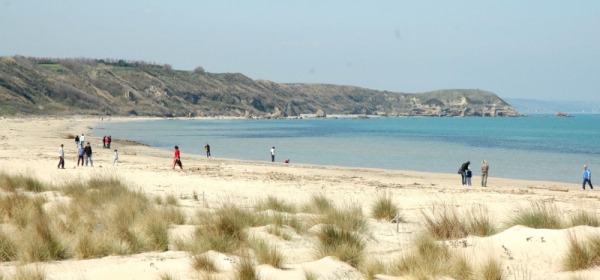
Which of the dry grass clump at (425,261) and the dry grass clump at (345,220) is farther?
the dry grass clump at (345,220)

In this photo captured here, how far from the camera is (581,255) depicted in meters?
7.04

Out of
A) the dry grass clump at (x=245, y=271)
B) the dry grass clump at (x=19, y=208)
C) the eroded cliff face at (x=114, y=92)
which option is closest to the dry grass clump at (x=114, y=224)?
the dry grass clump at (x=19, y=208)

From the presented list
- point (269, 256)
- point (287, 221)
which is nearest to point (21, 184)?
point (287, 221)

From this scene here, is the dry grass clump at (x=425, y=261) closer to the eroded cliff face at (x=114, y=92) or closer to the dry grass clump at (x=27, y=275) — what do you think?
the dry grass clump at (x=27, y=275)

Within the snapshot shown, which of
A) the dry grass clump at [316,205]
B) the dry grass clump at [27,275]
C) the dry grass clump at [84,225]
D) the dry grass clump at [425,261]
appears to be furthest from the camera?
the dry grass clump at [316,205]

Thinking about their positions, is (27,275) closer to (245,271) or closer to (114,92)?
(245,271)

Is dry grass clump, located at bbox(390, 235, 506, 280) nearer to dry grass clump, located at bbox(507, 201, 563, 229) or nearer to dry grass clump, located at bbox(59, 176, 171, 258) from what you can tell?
dry grass clump, located at bbox(507, 201, 563, 229)

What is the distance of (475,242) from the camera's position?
333 inches

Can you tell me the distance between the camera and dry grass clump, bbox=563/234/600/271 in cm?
698

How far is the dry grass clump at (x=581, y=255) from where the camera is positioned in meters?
6.98

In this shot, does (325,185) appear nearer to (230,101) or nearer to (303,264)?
(303,264)

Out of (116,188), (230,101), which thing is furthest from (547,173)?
(230,101)

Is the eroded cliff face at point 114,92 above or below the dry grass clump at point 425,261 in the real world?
above

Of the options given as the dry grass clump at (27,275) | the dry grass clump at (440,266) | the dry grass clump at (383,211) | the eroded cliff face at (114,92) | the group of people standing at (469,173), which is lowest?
the group of people standing at (469,173)
